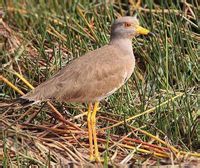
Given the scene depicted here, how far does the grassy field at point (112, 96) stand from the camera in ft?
16.1

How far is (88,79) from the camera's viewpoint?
16.4 feet

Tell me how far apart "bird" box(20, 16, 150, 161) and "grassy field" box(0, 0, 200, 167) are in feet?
0.56

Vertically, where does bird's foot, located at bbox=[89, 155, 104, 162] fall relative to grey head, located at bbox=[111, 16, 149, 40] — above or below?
below

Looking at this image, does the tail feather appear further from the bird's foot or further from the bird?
the bird's foot

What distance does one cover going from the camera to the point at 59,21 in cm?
746

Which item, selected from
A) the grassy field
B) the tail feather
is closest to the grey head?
the grassy field

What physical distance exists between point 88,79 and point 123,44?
1.44 feet

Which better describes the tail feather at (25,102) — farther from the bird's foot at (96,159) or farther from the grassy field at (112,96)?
the bird's foot at (96,159)

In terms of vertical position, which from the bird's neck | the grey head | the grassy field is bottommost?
the grassy field

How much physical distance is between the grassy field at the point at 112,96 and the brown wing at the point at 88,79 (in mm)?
273

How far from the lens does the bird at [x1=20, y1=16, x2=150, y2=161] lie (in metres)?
4.90

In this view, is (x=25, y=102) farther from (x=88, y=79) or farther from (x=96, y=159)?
(x=96, y=159)

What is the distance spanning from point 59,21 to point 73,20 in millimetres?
271

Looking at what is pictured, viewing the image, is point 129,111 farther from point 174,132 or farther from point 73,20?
point 73,20
